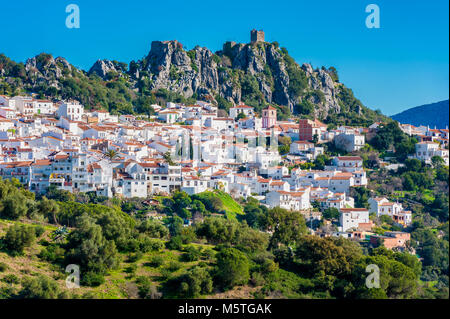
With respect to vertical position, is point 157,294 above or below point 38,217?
below

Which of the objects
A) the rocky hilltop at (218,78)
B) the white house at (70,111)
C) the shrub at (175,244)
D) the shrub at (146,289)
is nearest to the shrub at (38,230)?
the shrub at (146,289)

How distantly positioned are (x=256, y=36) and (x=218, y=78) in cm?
1058

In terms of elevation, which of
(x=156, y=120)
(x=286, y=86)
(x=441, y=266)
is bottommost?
(x=441, y=266)

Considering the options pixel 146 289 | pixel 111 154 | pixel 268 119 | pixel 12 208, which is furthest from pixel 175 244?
pixel 268 119

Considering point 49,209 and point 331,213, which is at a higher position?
point 49,209

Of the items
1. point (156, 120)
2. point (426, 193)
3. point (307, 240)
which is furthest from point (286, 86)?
point (307, 240)

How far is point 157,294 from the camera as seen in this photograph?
70.5ft

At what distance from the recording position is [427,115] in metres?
78.1

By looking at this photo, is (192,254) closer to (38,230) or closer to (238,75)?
(38,230)

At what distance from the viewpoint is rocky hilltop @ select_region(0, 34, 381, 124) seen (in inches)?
2670

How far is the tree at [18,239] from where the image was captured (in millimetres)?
22500

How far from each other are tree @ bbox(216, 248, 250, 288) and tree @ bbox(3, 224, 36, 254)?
697 centimetres
